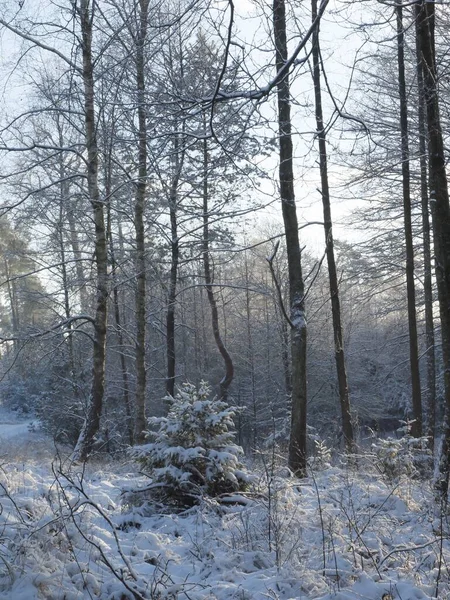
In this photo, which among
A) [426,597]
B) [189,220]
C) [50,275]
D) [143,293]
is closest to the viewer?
[426,597]

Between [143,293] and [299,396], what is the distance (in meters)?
5.03

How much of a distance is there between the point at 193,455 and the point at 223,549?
1.30 m

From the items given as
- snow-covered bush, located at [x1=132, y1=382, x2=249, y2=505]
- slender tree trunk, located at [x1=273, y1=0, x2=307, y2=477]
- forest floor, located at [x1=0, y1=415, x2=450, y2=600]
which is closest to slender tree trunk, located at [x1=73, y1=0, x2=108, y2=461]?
slender tree trunk, located at [x1=273, y1=0, x2=307, y2=477]

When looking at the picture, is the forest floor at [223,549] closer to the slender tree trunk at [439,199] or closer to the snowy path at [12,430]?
the slender tree trunk at [439,199]

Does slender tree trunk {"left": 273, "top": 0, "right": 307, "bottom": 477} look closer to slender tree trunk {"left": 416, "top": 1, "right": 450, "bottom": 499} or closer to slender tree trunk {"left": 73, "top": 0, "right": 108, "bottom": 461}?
slender tree trunk {"left": 416, "top": 1, "right": 450, "bottom": 499}

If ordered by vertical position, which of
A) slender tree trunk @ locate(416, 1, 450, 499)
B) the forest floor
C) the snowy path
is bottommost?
the snowy path

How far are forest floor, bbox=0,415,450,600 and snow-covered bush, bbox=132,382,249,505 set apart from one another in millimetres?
223

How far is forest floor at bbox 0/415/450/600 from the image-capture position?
3.03 metres

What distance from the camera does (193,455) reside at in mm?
5082

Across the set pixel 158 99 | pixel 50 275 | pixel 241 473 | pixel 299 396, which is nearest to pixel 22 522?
pixel 241 473

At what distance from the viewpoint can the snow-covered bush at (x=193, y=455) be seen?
5062mm

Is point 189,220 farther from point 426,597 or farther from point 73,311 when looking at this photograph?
point 426,597

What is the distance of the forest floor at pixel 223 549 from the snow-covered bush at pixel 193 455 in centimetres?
22

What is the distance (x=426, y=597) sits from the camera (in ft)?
9.51
